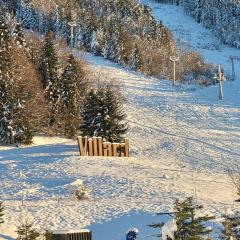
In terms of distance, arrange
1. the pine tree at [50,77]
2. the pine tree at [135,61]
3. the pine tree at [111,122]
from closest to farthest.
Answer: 1. the pine tree at [111,122]
2. the pine tree at [50,77]
3. the pine tree at [135,61]

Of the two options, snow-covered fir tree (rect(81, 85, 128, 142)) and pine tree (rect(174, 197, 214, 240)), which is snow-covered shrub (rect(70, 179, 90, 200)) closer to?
snow-covered fir tree (rect(81, 85, 128, 142))

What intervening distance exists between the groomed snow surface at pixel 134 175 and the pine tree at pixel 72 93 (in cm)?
266

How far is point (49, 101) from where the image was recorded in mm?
44312

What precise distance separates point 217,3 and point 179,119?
378ft

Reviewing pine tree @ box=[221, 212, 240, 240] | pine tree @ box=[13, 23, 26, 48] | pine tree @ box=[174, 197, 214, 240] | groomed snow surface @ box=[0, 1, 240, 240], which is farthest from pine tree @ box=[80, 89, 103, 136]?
pine tree @ box=[13, 23, 26, 48]

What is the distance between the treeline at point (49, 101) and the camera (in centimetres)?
3341

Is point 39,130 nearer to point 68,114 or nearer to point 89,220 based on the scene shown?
point 68,114

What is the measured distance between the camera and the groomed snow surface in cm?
1855

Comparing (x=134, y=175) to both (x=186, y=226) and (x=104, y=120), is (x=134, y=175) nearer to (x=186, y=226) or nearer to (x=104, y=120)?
(x=104, y=120)

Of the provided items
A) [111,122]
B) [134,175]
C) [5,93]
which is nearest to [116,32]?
[5,93]

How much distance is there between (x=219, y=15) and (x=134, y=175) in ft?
425

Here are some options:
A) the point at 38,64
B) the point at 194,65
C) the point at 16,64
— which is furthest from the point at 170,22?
the point at 16,64

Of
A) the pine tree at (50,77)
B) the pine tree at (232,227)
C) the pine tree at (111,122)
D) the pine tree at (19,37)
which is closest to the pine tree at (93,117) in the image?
the pine tree at (111,122)

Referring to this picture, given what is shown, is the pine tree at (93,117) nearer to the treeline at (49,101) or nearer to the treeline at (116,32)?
the treeline at (49,101)
